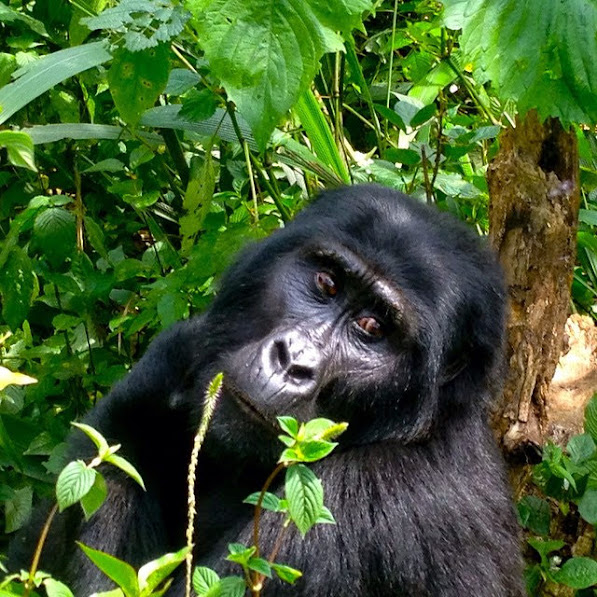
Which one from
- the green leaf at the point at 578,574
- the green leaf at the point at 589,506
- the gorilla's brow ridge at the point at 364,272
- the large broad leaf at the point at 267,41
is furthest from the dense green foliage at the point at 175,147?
the green leaf at the point at 578,574

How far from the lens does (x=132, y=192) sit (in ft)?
14.0

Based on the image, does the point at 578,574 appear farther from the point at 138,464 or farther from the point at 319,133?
the point at 319,133

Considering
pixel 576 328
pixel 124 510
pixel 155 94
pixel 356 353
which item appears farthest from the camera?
pixel 576 328

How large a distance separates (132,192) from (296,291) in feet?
5.38

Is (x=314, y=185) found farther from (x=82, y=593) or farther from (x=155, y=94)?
(x=82, y=593)

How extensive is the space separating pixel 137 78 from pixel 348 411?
4.89ft

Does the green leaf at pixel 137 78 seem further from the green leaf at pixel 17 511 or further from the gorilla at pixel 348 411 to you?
the green leaf at pixel 17 511

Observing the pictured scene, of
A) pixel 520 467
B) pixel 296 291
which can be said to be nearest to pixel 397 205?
pixel 296 291

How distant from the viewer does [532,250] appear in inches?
149

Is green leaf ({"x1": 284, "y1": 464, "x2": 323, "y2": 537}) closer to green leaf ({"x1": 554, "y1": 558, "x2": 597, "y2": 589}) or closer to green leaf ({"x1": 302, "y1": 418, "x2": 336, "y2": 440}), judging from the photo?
green leaf ({"x1": 302, "y1": 418, "x2": 336, "y2": 440})

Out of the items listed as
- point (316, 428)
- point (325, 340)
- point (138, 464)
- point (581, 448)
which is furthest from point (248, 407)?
point (581, 448)

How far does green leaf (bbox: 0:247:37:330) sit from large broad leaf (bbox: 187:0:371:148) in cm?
148

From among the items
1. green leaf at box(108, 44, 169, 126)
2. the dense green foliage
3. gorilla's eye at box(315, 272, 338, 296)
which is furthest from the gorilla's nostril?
green leaf at box(108, 44, 169, 126)

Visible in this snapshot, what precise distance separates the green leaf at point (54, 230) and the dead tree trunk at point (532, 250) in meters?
1.72
